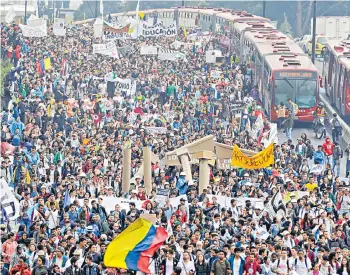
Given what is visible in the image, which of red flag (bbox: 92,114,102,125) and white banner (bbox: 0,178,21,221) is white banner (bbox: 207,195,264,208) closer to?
white banner (bbox: 0,178,21,221)

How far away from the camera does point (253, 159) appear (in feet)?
82.3

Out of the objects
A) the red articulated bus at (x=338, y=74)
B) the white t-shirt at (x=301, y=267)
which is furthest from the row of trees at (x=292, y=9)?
the white t-shirt at (x=301, y=267)

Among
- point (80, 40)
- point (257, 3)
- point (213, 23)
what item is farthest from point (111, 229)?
point (257, 3)

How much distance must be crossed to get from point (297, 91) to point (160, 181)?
47.5ft

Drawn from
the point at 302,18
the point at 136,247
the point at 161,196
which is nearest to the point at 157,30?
the point at 161,196

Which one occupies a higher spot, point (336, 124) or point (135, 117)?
point (135, 117)

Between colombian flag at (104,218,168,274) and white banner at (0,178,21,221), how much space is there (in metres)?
3.53

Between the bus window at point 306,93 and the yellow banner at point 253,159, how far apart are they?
1399 cm

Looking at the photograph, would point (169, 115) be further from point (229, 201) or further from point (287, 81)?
point (229, 201)

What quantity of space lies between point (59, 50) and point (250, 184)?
83.7ft

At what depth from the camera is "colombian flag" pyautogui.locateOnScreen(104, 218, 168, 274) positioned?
17406mm

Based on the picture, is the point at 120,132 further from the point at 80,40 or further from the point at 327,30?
the point at 327,30

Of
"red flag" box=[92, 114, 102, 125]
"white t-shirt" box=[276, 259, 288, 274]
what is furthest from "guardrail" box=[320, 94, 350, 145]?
"white t-shirt" box=[276, 259, 288, 274]

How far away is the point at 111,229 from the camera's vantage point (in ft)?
66.8
